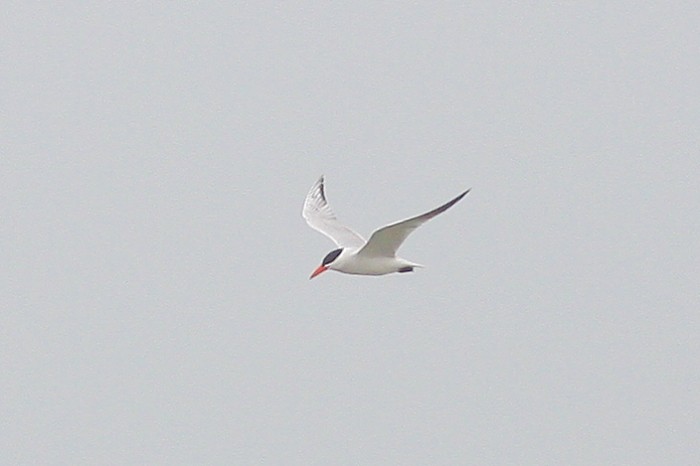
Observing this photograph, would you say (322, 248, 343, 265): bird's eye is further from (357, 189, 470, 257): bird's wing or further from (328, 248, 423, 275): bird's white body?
(357, 189, 470, 257): bird's wing

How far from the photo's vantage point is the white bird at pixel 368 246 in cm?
1600

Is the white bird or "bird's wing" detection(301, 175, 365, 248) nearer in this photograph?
the white bird

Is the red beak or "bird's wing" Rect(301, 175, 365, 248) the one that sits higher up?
"bird's wing" Rect(301, 175, 365, 248)

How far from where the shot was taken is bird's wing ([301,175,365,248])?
19.6 meters

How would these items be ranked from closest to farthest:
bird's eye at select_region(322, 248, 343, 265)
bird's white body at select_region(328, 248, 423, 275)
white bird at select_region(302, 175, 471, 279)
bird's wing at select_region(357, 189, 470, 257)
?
bird's wing at select_region(357, 189, 470, 257)
white bird at select_region(302, 175, 471, 279)
bird's white body at select_region(328, 248, 423, 275)
bird's eye at select_region(322, 248, 343, 265)

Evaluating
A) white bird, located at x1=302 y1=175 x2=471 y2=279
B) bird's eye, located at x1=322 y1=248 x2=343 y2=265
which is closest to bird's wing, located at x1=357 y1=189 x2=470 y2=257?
white bird, located at x1=302 y1=175 x2=471 y2=279

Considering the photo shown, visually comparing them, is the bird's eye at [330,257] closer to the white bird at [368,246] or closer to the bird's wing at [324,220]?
the white bird at [368,246]

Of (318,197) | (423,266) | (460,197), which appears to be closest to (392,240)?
(423,266)

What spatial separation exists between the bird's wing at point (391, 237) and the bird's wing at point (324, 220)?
2.02 meters

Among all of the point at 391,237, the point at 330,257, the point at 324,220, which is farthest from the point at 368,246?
the point at 324,220

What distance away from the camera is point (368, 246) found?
1697 centimetres

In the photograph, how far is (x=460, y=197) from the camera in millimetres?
14117

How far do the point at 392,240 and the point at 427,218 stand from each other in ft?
4.90

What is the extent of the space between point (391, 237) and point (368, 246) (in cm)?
43
